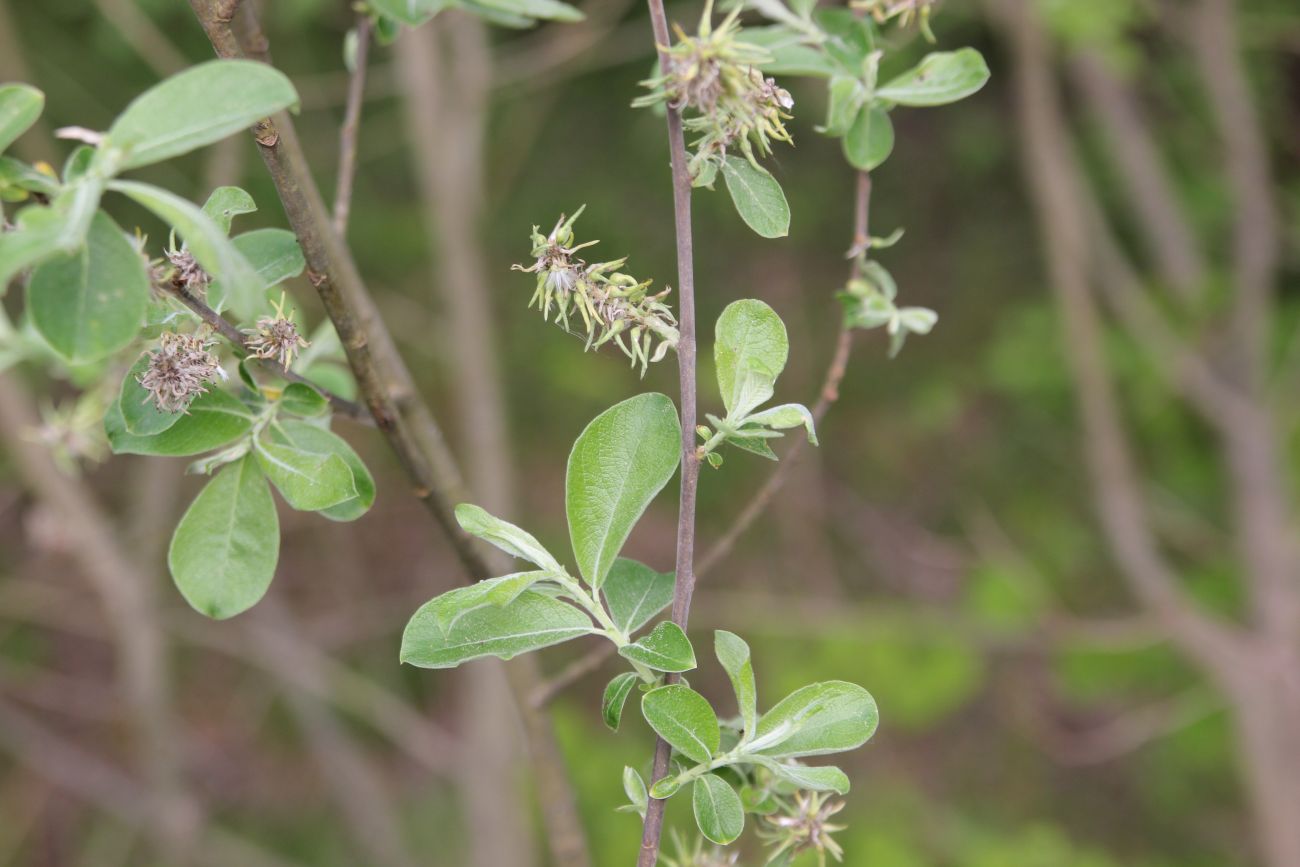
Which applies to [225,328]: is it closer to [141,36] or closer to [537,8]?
[537,8]

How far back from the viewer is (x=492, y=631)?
532mm

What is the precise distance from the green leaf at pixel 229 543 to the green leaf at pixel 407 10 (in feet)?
0.89

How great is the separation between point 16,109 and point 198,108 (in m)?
0.09

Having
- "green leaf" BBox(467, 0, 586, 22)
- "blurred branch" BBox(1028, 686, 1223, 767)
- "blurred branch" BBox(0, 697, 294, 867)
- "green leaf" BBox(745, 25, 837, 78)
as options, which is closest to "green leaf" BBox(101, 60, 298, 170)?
"green leaf" BBox(467, 0, 586, 22)

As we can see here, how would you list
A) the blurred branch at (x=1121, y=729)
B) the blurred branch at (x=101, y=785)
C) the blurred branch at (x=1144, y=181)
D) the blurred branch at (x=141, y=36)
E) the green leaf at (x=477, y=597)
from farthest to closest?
1. the blurred branch at (x=1121, y=729)
2. the blurred branch at (x=1144, y=181)
3. the blurred branch at (x=101, y=785)
4. the blurred branch at (x=141, y=36)
5. the green leaf at (x=477, y=597)

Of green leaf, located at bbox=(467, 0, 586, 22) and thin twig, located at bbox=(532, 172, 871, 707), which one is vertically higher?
green leaf, located at bbox=(467, 0, 586, 22)

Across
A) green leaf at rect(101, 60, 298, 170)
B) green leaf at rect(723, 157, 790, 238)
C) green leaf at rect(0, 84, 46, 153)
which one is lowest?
green leaf at rect(723, 157, 790, 238)

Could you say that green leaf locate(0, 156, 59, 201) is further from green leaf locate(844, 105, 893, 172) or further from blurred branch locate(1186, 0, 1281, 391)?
blurred branch locate(1186, 0, 1281, 391)

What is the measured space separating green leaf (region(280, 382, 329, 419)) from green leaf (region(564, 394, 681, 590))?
0.16 meters

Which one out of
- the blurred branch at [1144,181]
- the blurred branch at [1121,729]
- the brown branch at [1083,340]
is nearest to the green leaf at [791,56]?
the brown branch at [1083,340]

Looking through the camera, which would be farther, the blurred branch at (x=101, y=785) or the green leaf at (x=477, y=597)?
the blurred branch at (x=101, y=785)

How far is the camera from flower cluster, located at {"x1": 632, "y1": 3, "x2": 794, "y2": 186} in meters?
0.47

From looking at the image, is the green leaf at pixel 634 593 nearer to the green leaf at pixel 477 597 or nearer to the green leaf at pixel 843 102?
the green leaf at pixel 477 597

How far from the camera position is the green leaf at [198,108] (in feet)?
1.42
